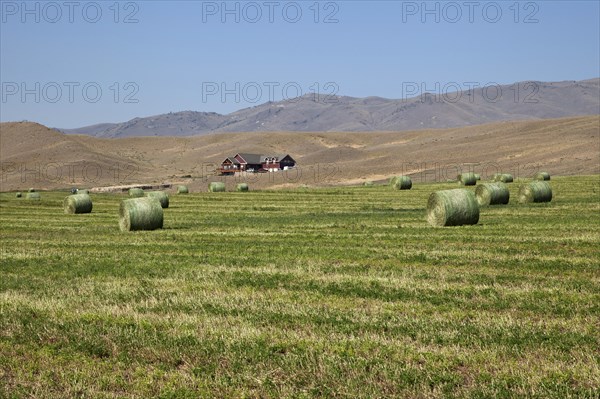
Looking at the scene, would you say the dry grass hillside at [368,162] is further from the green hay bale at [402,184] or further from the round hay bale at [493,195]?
the round hay bale at [493,195]

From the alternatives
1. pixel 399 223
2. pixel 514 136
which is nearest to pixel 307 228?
pixel 399 223

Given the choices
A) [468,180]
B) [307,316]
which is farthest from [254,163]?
[307,316]

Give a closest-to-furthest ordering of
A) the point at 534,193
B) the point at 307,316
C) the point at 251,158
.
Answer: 1. the point at 307,316
2. the point at 534,193
3. the point at 251,158

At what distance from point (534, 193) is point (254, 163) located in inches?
4906

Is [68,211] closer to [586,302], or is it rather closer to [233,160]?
[586,302]

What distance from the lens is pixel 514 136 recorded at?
148000mm

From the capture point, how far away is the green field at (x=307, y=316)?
31.1 feet

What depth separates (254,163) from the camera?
16288 centimetres

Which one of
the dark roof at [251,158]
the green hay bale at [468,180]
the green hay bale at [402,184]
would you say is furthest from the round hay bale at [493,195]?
the dark roof at [251,158]

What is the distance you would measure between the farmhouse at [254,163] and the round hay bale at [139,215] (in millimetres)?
125784

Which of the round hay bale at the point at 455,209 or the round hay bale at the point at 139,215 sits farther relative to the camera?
the round hay bale at the point at 139,215

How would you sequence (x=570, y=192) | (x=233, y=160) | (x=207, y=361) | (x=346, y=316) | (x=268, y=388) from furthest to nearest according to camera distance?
1. (x=233, y=160)
2. (x=570, y=192)
3. (x=346, y=316)
4. (x=207, y=361)
5. (x=268, y=388)

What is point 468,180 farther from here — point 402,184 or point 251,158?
point 251,158

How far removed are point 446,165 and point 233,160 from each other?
Result: 57645 millimetres
